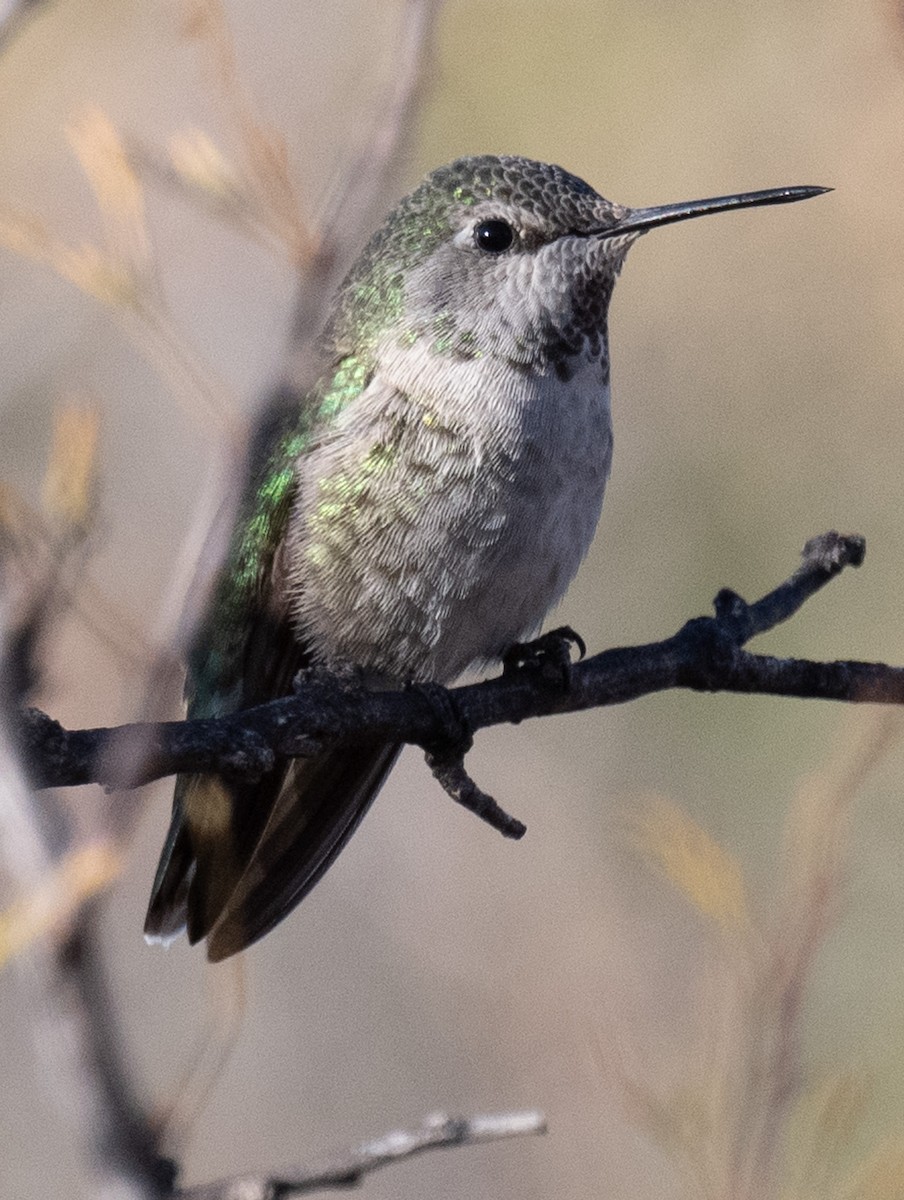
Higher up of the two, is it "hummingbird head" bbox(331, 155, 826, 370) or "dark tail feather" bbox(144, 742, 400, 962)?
"hummingbird head" bbox(331, 155, 826, 370)

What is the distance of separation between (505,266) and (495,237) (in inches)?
3.8

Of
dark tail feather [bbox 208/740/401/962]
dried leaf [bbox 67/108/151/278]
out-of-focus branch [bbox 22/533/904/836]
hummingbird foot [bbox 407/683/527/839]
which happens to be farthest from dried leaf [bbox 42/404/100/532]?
dark tail feather [bbox 208/740/401/962]

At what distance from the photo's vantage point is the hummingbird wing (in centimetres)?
375

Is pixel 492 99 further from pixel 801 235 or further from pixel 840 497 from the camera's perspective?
pixel 840 497

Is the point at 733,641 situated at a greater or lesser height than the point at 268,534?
lesser

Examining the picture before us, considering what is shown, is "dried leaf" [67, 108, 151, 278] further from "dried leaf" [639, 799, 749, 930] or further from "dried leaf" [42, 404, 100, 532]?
"dried leaf" [639, 799, 749, 930]

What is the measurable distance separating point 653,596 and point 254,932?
319 cm

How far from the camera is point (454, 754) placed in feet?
9.66

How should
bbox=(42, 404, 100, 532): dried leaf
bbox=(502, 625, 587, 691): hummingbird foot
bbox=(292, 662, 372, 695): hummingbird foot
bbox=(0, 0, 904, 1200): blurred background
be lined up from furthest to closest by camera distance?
bbox=(0, 0, 904, 1200): blurred background < bbox=(292, 662, 372, 695): hummingbird foot < bbox=(502, 625, 587, 691): hummingbird foot < bbox=(42, 404, 100, 532): dried leaf

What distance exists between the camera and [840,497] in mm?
6977

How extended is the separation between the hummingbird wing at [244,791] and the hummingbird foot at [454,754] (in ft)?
2.73

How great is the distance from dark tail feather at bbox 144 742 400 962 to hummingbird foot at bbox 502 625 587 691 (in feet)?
1.36

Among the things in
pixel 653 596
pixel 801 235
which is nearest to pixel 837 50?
pixel 801 235

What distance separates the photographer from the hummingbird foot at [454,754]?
9.61 ft
